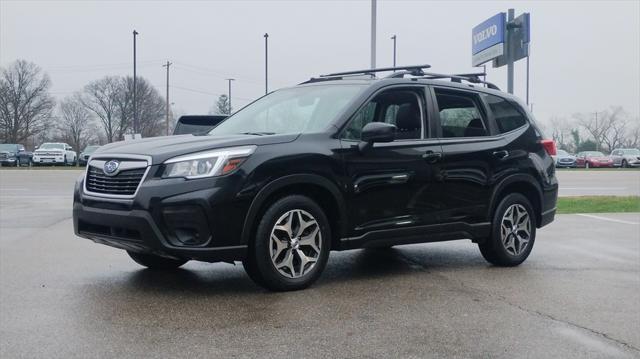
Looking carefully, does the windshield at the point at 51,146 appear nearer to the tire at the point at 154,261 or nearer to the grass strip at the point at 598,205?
the grass strip at the point at 598,205

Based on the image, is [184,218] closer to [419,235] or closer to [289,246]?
[289,246]

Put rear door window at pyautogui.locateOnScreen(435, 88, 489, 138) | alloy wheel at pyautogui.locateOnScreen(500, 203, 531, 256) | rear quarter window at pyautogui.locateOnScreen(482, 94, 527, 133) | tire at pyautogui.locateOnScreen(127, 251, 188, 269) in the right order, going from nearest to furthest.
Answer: tire at pyautogui.locateOnScreen(127, 251, 188, 269)
rear door window at pyautogui.locateOnScreen(435, 88, 489, 138)
alloy wheel at pyautogui.locateOnScreen(500, 203, 531, 256)
rear quarter window at pyautogui.locateOnScreen(482, 94, 527, 133)

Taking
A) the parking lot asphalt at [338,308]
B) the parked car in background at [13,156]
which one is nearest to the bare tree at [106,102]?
the parked car in background at [13,156]

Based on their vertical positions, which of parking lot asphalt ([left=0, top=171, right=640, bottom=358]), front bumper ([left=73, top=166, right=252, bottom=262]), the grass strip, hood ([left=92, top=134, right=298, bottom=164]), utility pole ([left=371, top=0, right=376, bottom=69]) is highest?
utility pole ([left=371, top=0, right=376, bottom=69])

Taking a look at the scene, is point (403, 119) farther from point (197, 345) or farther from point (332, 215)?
point (197, 345)

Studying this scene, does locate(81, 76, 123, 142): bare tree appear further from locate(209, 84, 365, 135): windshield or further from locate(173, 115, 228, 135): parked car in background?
locate(209, 84, 365, 135): windshield

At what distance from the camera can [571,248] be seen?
28.0 feet

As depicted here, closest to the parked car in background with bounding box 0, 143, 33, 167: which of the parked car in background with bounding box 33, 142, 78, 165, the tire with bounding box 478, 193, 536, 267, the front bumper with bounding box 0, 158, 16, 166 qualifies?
the front bumper with bounding box 0, 158, 16, 166

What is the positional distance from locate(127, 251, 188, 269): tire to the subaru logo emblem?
4.21 feet

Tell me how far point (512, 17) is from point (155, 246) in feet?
38.1

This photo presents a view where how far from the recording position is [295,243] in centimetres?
554

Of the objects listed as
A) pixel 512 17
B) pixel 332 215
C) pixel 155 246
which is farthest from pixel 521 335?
pixel 512 17

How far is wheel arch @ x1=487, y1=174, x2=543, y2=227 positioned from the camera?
6941 mm

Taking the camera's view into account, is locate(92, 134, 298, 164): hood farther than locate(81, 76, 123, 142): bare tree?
No
